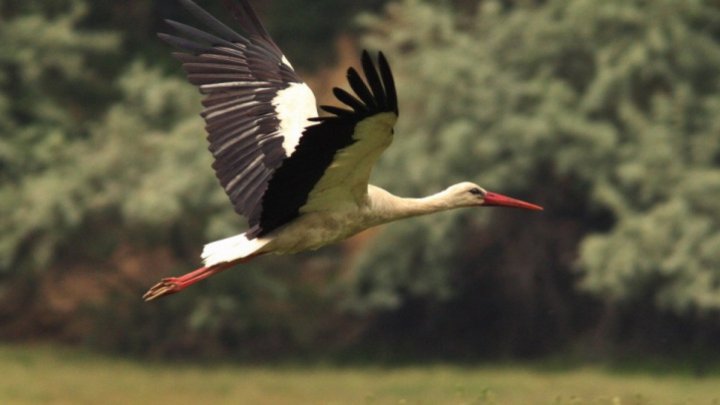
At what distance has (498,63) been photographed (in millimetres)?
15195

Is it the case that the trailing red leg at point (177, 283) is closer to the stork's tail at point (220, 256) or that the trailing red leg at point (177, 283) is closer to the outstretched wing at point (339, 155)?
the stork's tail at point (220, 256)

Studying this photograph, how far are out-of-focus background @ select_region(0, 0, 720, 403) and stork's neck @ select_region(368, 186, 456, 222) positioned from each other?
5.15 m

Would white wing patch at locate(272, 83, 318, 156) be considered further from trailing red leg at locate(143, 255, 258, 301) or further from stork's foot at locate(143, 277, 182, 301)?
stork's foot at locate(143, 277, 182, 301)

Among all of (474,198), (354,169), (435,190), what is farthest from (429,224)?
(354,169)

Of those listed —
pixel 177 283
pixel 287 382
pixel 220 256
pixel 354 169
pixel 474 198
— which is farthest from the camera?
pixel 287 382

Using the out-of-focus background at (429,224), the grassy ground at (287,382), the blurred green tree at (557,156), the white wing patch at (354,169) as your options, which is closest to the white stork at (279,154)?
the white wing patch at (354,169)

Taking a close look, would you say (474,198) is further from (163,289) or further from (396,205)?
(163,289)

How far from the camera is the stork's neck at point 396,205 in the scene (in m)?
7.95

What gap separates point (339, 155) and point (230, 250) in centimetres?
93

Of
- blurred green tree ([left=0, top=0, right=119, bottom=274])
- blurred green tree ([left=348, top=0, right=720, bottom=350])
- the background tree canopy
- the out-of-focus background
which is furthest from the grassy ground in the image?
blurred green tree ([left=0, top=0, right=119, bottom=274])

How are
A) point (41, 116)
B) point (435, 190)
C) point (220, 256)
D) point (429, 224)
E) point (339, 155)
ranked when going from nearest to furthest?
point (339, 155), point (220, 256), point (435, 190), point (429, 224), point (41, 116)

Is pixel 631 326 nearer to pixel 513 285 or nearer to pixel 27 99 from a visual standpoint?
pixel 513 285

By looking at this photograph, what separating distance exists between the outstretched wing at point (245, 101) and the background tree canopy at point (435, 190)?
5655mm

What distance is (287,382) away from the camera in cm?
1384
